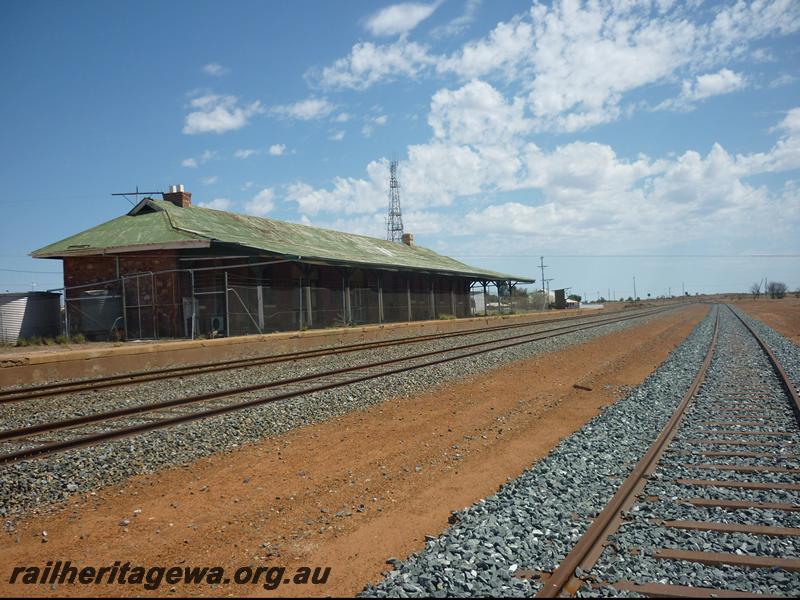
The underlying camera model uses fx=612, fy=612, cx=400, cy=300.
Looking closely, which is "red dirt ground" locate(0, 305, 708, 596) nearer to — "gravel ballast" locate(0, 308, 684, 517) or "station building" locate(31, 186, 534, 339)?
"gravel ballast" locate(0, 308, 684, 517)

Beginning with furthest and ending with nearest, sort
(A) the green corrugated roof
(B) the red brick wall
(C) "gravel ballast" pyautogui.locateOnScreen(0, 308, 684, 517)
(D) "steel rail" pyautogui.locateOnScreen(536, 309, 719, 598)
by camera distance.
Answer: (A) the green corrugated roof
(B) the red brick wall
(C) "gravel ballast" pyautogui.locateOnScreen(0, 308, 684, 517)
(D) "steel rail" pyautogui.locateOnScreen(536, 309, 719, 598)

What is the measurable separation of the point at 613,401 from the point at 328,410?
515 centimetres

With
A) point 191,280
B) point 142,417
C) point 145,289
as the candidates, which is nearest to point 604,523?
point 142,417

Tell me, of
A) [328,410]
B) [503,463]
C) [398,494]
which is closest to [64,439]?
[328,410]

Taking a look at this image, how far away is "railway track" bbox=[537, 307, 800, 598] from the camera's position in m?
3.98

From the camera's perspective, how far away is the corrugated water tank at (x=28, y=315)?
76.9 feet

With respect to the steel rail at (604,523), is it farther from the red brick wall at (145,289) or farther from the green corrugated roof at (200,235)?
the red brick wall at (145,289)

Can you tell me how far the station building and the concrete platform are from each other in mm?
1872

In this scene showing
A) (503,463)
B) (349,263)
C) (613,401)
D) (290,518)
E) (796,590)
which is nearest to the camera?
(796,590)

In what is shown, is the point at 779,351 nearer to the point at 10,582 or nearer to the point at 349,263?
the point at 349,263

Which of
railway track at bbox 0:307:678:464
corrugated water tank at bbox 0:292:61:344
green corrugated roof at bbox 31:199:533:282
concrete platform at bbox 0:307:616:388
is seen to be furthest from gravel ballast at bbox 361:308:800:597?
corrugated water tank at bbox 0:292:61:344

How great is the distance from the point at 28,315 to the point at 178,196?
10602 mm

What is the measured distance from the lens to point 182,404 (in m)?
10.4

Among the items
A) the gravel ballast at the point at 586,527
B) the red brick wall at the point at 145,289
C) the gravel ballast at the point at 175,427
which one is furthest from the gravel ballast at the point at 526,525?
the red brick wall at the point at 145,289
